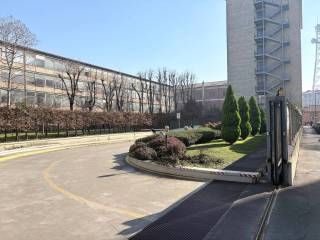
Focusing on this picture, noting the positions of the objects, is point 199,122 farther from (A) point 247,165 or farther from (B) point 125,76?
(A) point 247,165

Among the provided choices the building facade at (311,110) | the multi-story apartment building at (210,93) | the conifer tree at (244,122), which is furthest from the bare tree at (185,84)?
the conifer tree at (244,122)

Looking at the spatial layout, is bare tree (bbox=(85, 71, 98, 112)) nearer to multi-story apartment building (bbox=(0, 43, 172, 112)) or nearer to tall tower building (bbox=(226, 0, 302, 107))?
multi-story apartment building (bbox=(0, 43, 172, 112))

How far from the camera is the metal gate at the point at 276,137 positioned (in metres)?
10.9

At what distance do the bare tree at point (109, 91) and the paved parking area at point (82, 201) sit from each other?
64005 millimetres

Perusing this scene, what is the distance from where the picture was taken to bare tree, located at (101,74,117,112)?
79625 millimetres

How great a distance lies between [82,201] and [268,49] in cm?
8235

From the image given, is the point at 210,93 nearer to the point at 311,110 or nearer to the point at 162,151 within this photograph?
the point at 311,110

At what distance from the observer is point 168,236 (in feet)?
21.8

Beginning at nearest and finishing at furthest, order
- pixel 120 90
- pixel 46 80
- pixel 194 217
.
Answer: pixel 194 217 → pixel 46 80 → pixel 120 90

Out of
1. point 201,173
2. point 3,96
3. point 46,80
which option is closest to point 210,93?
point 46,80

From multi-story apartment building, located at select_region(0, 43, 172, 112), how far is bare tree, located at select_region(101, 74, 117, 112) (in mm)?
1043

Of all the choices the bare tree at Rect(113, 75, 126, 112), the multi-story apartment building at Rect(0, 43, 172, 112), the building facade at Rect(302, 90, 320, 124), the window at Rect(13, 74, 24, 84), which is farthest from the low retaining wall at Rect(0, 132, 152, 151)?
the building facade at Rect(302, 90, 320, 124)

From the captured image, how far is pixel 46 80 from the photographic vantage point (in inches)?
2911

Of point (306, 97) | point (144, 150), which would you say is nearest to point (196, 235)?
point (144, 150)
